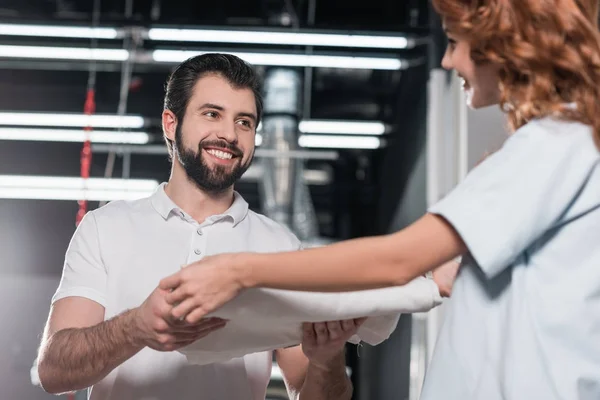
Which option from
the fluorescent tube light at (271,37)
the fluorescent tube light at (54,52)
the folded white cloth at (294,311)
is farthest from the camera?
the fluorescent tube light at (54,52)

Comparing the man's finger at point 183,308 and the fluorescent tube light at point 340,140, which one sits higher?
the fluorescent tube light at point 340,140

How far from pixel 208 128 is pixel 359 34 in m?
2.34

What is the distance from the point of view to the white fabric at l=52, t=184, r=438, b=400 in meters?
1.79

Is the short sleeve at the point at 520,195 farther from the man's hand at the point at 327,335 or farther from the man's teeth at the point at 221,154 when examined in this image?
the man's teeth at the point at 221,154

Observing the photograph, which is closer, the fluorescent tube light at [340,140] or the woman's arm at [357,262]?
the woman's arm at [357,262]

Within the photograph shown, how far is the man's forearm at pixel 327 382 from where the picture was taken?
185 centimetres

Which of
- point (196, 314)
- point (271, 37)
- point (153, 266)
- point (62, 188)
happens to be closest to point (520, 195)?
point (196, 314)

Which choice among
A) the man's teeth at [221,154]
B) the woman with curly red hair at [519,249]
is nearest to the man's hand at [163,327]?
the woman with curly red hair at [519,249]

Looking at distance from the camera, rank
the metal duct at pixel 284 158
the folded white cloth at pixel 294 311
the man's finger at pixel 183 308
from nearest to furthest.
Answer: the man's finger at pixel 183 308
the folded white cloth at pixel 294 311
the metal duct at pixel 284 158

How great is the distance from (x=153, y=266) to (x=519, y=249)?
3.08ft

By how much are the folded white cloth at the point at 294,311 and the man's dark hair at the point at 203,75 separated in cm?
66

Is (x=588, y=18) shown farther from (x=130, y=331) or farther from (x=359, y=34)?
(x=359, y=34)

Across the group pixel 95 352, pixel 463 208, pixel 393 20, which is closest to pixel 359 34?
pixel 393 20

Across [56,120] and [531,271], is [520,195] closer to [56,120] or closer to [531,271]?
[531,271]
